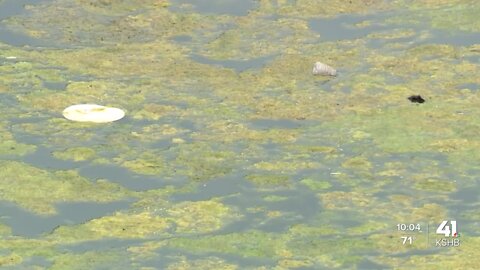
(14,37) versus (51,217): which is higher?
(14,37)

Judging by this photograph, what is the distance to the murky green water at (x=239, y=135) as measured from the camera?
25.8 ft

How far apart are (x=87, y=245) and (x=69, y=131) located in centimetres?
206

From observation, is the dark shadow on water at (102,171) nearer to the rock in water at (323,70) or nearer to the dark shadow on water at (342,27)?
the rock in water at (323,70)

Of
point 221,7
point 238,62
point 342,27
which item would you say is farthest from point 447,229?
point 221,7

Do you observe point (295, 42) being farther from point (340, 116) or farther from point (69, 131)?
point (69, 131)

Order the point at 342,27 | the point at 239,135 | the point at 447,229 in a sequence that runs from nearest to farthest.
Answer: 1. the point at 447,229
2. the point at 239,135
3. the point at 342,27

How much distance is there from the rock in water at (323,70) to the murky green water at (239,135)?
7 centimetres

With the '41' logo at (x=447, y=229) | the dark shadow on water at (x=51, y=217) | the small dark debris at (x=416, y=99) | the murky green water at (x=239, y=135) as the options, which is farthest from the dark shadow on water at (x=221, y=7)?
the '41' logo at (x=447, y=229)

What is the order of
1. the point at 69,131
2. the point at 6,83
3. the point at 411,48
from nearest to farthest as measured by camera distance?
the point at 69,131, the point at 6,83, the point at 411,48

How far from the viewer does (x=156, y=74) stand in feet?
36.2

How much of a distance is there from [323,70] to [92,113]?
2.32 m

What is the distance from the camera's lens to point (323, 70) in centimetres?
1098

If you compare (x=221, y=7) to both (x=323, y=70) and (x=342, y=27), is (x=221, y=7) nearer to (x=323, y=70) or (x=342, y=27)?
(x=342, y=27)

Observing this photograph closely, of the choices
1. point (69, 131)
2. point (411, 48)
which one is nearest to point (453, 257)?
point (69, 131)
